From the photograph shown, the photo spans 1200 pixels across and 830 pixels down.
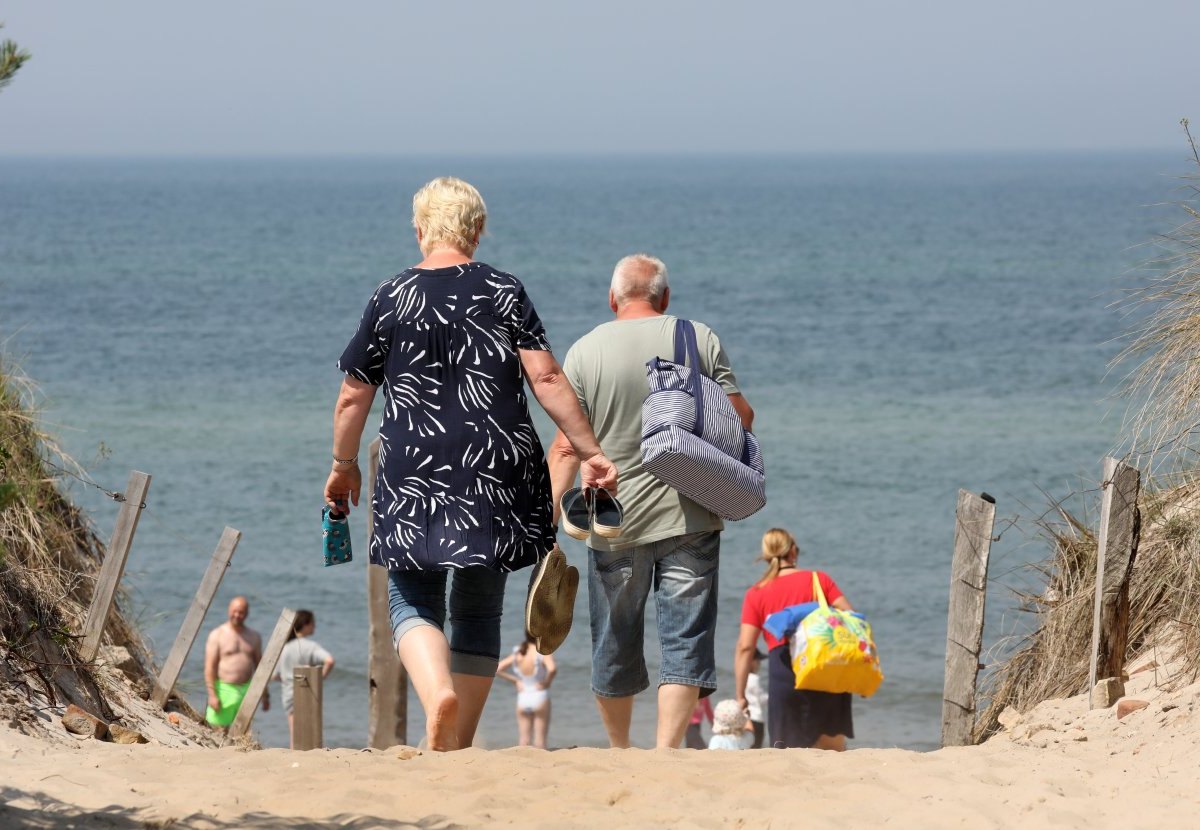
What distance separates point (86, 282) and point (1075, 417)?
3733cm

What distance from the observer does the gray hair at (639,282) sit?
528 cm

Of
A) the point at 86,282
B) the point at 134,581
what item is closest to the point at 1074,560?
the point at 134,581

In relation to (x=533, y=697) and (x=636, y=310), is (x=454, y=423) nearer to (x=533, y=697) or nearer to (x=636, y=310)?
(x=636, y=310)

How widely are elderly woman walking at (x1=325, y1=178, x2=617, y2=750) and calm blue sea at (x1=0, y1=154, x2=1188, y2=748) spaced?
109 inches

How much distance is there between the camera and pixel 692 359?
5074 millimetres

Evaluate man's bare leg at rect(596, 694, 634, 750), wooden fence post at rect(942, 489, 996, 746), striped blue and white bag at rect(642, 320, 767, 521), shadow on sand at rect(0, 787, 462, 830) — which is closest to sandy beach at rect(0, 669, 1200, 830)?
shadow on sand at rect(0, 787, 462, 830)

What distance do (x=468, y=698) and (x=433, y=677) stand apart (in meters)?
0.37

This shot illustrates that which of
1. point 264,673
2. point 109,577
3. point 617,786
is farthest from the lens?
point 264,673

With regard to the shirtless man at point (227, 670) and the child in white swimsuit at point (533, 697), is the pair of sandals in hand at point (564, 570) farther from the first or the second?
the child in white swimsuit at point (533, 697)

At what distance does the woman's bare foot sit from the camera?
14.6 feet

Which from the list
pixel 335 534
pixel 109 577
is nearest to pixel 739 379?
pixel 109 577

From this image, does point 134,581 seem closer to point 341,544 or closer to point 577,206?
point 341,544

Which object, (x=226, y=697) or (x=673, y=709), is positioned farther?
(x=226, y=697)

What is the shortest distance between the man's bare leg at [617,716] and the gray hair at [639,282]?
1472 mm
